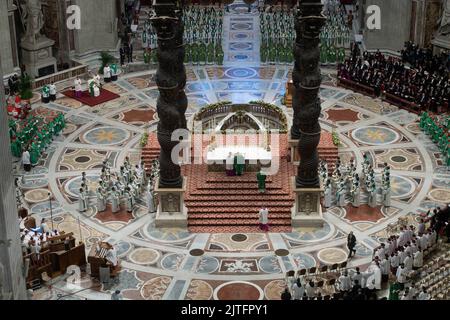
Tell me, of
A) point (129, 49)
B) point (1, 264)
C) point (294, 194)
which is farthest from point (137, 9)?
point (1, 264)

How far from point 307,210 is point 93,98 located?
13.7m

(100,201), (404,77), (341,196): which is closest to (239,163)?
(341,196)

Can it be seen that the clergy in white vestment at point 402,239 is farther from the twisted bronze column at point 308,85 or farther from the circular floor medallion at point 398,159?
the circular floor medallion at point 398,159

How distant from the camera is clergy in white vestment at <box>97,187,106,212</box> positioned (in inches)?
1023

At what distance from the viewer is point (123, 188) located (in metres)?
26.5

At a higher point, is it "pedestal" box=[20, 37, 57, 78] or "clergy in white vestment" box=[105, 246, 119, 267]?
"pedestal" box=[20, 37, 57, 78]

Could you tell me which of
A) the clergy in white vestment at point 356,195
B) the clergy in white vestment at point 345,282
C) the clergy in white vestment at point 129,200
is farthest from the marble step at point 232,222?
the clergy in white vestment at point 345,282

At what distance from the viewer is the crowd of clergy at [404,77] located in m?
33.4

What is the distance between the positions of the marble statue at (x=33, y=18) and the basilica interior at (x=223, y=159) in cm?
10

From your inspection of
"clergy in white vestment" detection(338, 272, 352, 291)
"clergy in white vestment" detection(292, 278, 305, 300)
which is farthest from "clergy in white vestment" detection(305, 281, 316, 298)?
"clergy in white vestment" detection(338, 272, 352, 291)

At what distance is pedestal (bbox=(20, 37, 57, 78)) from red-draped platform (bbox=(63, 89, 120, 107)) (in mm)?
2369

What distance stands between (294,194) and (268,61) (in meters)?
14.8

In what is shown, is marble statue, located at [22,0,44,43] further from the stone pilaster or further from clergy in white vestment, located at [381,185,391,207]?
the stone pilaster

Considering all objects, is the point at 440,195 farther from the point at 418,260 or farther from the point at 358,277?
the point at 358,277
